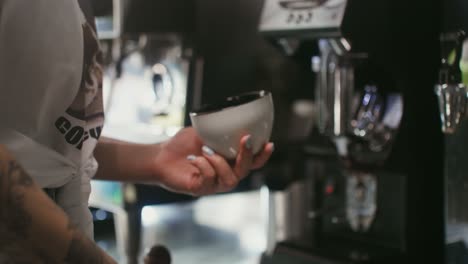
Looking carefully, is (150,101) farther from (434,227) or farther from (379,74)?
(434,227)

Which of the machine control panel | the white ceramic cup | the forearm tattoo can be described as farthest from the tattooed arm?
the machine control panel

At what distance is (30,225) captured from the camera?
0.65 meters

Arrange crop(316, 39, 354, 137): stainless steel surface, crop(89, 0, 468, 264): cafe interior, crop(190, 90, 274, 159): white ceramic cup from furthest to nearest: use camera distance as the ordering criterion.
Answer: crop(316, 39, 354, 137): stainless steel surface, crop(89, 0, 468, 264): cafe interior, crop(190, 90, 274, 159): white ceramic cup

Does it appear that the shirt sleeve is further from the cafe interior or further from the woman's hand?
the cafe interior

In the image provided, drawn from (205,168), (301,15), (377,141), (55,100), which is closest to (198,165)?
(205,168)

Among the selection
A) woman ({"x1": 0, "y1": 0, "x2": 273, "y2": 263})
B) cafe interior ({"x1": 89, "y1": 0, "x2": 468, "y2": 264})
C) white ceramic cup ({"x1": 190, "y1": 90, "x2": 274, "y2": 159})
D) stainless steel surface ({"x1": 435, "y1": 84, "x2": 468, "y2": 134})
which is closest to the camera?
woman ({"x1": 0, "y1": 0, "x2": 273, "y2": 263})

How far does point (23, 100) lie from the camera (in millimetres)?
826

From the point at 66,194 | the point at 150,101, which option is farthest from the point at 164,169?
the point at 150,101

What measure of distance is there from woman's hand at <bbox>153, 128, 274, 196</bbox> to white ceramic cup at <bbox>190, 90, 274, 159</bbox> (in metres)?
0.01

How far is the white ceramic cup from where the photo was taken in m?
0.96

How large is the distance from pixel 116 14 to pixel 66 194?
131cm

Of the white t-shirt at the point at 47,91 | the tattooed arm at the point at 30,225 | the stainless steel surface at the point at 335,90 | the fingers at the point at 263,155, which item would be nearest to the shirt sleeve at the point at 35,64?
the white t-shirt at the point at 47,91

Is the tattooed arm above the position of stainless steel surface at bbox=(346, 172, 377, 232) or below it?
above

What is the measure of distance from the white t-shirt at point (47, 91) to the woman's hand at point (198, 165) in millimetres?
205
